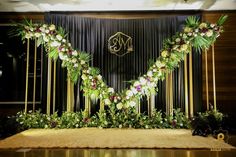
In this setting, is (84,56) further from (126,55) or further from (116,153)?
(116,153)

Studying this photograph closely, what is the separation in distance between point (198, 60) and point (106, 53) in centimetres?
193

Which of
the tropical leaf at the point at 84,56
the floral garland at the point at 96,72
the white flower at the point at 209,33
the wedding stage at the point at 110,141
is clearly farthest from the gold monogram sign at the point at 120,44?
the wedding stage at the point at 110,141

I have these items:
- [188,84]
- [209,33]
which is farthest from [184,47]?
[188,84]

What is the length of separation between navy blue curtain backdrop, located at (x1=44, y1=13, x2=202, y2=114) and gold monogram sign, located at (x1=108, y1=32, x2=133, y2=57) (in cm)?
8

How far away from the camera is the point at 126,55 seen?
19.7 ft

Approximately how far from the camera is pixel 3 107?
606 cm

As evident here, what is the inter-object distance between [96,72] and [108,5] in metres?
1.47

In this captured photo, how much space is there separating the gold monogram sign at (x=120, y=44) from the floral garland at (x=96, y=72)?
806mm

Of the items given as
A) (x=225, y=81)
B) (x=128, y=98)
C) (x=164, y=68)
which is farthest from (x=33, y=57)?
(x=225, y=81)

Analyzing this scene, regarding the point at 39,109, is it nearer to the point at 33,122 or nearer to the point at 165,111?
the point at 33,122

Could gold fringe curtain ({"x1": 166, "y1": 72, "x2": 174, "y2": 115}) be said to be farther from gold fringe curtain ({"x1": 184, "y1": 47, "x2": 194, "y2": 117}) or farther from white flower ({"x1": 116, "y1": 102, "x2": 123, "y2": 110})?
white flower ({"x1": 116, "y1": 102, "x2": 123, "y2": 110})

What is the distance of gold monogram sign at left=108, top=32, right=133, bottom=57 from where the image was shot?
5996 mm

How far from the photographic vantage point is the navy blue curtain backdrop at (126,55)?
5.92 m

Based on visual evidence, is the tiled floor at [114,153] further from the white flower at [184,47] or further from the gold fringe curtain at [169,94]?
the gold fringe curtain at [169,94]
